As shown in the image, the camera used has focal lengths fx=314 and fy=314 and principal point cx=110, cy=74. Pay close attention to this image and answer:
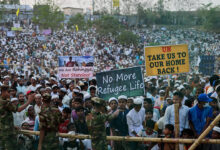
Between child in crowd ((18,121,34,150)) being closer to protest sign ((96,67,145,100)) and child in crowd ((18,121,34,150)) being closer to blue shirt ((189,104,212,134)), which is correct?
protest sign ((96,67,145,100))

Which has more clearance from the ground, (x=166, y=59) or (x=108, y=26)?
(x=108, y=26)

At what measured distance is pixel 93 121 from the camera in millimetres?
4383

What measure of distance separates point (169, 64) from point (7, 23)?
50.0 meters

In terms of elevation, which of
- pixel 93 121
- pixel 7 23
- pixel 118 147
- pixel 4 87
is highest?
pixel 7 23

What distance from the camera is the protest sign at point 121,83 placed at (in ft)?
21.9

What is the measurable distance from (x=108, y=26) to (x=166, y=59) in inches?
1330

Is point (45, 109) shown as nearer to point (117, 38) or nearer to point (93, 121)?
point (93, 121)

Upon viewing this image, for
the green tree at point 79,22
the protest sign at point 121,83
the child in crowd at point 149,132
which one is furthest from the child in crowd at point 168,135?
the green tree at point 79,22

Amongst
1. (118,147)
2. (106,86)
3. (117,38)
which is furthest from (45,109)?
(117,38)

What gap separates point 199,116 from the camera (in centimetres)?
514

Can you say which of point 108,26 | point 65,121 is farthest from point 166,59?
point 108,26

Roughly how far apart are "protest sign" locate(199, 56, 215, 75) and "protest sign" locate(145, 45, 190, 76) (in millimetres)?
4800

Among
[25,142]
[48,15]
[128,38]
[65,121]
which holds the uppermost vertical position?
[48,15]

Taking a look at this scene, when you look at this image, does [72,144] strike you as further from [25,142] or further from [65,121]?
[25,142]
